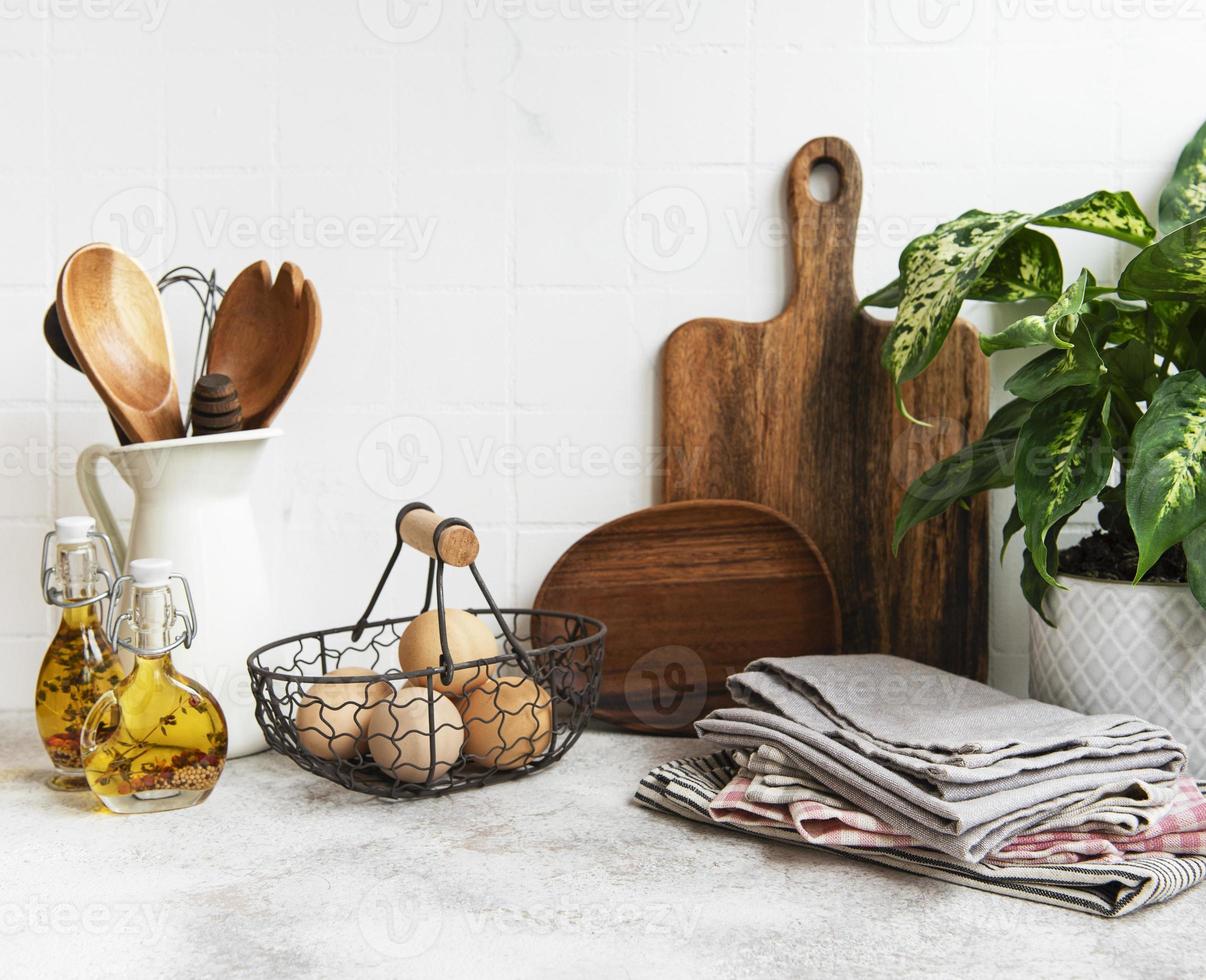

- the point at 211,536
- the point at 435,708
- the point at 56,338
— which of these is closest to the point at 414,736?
the point at 435,708

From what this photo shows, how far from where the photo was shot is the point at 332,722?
889 millimetres

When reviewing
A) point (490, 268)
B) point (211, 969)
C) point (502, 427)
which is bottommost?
point (211, 969)

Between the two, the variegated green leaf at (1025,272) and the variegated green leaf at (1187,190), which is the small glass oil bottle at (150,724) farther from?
the variegated green leaf at (1187,190)

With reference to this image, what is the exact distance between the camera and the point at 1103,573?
90cm

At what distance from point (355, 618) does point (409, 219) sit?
1.44ft

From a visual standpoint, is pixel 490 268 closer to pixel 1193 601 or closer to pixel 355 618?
pixel 355 618

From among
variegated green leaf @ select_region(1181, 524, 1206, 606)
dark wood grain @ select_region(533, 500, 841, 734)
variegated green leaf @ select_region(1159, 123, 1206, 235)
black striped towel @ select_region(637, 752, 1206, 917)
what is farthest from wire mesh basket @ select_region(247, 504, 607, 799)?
variegated green leaf @ select_region(1159, 123, 1206, 235)

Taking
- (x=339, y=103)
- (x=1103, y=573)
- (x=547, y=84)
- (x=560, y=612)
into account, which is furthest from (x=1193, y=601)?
(x=339, y=103)

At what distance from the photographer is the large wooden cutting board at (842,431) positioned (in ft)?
3.63

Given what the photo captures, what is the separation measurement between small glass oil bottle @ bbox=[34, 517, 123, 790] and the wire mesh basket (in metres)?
0.15

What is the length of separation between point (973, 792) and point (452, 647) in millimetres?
433

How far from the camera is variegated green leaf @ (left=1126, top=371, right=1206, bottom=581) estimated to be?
2.44ft

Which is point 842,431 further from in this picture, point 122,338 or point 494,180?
point 122,338

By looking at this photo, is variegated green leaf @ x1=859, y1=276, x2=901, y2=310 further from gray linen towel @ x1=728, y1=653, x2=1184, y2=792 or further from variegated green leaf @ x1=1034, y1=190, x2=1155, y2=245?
gray linen towel @ x1=728, y1=653, x2=1184, y2=792
